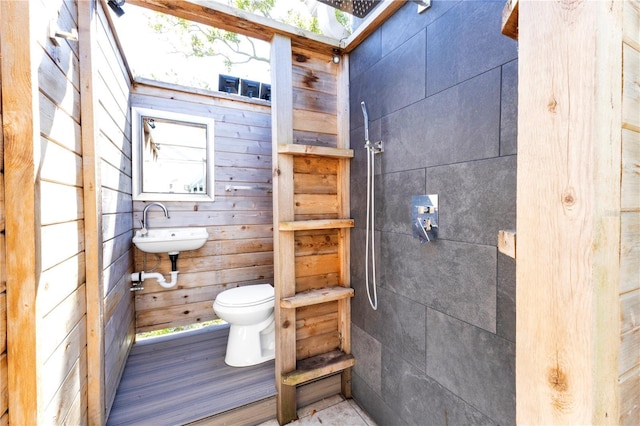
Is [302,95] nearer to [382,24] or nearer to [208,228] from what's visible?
[382,24]

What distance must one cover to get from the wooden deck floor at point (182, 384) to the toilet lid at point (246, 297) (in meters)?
0.50

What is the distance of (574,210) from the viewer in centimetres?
48

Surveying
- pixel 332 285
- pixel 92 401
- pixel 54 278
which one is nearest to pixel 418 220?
pixel 332 285

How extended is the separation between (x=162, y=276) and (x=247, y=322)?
100 cm

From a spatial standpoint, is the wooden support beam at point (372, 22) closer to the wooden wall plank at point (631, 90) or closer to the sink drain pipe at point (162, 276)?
the wooden wall plank at point (631, 90)

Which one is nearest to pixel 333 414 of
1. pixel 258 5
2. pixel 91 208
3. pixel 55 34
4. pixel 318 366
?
pixel 318 366

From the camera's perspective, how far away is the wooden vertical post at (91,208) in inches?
49.3

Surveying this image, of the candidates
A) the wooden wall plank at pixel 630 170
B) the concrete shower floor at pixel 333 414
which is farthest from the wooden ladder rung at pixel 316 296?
the wooden wall plank at pixel 630 170

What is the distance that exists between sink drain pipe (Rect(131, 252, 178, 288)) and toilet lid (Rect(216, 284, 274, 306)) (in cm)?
67

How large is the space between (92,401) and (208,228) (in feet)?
5.03

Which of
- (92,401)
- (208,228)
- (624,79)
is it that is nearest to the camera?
(624,79)

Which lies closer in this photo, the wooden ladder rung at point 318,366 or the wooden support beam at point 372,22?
the wooden support beam at point 372,22

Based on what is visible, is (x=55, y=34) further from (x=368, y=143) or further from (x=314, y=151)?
(x=368, y=143)

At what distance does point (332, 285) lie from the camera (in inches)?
74.6
